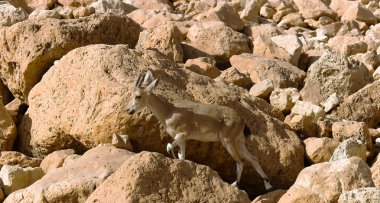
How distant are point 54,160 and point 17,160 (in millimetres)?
708

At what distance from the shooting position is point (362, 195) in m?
8.27

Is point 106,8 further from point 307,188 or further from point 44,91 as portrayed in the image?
point 307,188

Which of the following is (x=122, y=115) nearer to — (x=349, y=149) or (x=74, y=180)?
(x=74, y=180)

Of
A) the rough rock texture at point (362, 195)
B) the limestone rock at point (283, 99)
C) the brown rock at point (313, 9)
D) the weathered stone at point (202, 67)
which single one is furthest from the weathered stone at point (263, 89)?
the brown rock at point (313, 9)

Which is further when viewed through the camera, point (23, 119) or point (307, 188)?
point (23, 119)

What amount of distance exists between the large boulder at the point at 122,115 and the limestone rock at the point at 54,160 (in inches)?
12.6

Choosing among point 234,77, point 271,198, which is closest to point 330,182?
point 271,198

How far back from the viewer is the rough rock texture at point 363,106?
45.8 feet

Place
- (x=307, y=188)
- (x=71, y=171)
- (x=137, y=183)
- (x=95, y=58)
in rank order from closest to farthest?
(x=137, y=183)
(x=307, y=188)
(x=71, y=171)
(x=95, y=58)

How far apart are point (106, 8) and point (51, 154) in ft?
29.9

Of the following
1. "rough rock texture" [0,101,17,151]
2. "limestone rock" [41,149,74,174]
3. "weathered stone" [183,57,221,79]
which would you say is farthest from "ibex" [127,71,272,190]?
"weathered stone" [183,57,221,79]

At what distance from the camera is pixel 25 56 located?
13.5 metres

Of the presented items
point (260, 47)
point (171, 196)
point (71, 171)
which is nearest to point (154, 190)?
point (171, 196)

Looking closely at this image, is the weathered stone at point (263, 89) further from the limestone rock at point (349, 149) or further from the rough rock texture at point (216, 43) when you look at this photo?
the limestone rock at point (349, 149)
